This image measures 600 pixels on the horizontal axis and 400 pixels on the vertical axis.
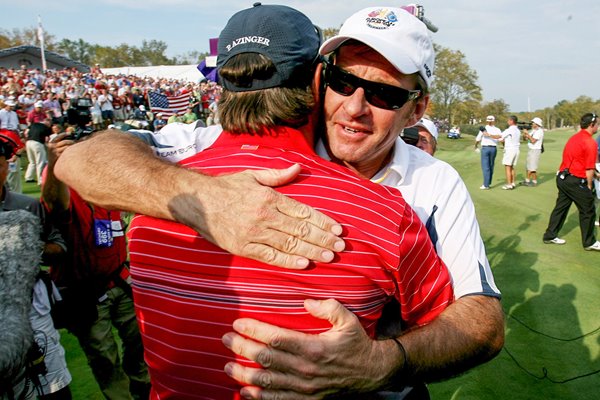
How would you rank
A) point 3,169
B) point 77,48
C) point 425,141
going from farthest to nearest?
point 77,48 → point 425,141 → point 3,169

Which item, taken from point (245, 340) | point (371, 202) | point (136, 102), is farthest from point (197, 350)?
point (136, 102)

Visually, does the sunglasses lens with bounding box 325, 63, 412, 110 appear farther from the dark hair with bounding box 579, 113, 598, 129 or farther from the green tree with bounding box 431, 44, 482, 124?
the green tree with bounding box 431, 44, 482, 124

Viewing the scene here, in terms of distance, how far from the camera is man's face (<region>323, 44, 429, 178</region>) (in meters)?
2.05

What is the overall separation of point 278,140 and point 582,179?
927 centimetres

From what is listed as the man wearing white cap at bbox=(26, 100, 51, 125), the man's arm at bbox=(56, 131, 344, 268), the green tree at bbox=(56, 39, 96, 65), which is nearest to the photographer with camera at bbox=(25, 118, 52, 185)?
the man wearing white cap at bbox=(26, 100, 51, 125)

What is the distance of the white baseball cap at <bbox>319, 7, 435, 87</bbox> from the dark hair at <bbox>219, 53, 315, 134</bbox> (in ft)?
1.54

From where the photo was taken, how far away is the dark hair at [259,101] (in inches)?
60.8

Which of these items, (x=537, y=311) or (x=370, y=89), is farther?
(x=537, y=311)

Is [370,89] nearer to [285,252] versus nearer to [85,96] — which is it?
[285,252]

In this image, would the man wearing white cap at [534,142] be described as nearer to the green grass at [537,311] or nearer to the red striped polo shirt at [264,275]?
the green grass at [537,311]

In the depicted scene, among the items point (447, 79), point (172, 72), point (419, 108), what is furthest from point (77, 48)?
point (419, 108)

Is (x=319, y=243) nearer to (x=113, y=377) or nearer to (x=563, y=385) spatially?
(x=113, y=377)

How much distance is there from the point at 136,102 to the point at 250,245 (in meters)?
29.3

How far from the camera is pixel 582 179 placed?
355 inches
